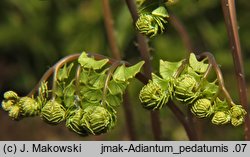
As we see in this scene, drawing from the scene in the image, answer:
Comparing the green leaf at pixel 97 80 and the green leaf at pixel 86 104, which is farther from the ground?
the green leaf at pixel 97 80

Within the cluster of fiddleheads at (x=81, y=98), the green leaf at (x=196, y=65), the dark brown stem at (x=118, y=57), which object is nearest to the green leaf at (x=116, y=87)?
the cluster of fiddleheads at (x=81, y=98)

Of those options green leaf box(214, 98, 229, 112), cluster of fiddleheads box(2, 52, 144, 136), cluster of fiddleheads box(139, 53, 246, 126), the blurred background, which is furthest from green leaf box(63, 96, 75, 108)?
the blurred background

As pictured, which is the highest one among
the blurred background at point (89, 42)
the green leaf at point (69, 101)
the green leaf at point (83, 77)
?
the blurred background at point (89, 42)

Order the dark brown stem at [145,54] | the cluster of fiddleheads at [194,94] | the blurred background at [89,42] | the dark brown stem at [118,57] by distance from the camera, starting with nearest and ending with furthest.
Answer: the cluster of fiddleheads at [194,94], the dark brown stem at [145,54], the dark brown stem at [118,57], the blurred background at [89,42]

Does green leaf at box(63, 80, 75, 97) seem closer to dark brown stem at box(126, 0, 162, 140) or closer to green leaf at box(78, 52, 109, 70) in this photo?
green leaf at box(78, 52, 109, 70)

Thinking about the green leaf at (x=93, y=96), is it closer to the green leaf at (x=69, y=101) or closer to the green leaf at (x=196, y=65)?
the green leaf at (x=69, y=101)

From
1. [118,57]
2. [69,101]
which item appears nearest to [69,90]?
[69,101]

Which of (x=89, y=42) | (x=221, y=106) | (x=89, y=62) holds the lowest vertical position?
(x=221, y=106)

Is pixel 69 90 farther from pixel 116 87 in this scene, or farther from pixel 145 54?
pixel 145 54
